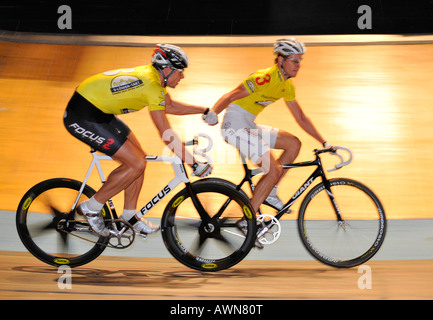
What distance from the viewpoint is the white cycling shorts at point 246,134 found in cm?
406

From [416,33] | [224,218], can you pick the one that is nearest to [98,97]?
[224,218]

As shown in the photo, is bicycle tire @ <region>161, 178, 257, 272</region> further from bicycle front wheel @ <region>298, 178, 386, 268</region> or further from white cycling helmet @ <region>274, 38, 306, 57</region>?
white cycling helmet @ <region>274, 38, 306, 57</region>

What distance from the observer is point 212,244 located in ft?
13.0

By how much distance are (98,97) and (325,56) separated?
443cm

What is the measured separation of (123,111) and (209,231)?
3.04 feet
